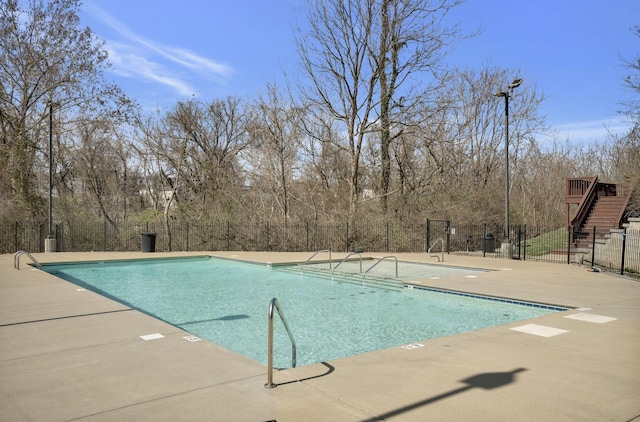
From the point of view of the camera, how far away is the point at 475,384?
4355 mm

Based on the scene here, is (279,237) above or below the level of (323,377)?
above

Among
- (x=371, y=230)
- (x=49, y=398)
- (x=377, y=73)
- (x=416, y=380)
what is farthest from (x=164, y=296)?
(x=377, y=73)

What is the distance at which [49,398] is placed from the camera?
3998 mm

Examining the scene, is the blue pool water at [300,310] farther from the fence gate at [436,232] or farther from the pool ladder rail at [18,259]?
Answer: the fence gate at [436,232]

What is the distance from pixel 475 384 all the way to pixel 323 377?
1430mm

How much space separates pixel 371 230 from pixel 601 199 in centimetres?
1022

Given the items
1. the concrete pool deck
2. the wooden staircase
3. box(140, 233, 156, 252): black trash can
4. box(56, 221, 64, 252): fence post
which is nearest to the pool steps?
the concrete pool deck

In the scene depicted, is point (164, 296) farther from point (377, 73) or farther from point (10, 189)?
point (377, 73)

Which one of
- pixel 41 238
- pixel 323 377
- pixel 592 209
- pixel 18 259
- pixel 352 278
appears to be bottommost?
pixel 352 278

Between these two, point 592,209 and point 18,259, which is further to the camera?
point 592,209

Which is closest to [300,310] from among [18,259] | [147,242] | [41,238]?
[18,259]

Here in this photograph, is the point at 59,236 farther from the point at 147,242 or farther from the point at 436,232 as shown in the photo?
the point at 436,232

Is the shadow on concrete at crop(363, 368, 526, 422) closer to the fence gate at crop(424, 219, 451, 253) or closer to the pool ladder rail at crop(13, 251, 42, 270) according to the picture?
the pool ladder rail at crop(13, 251, 42, 270)

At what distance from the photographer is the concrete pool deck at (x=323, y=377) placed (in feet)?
12.2
